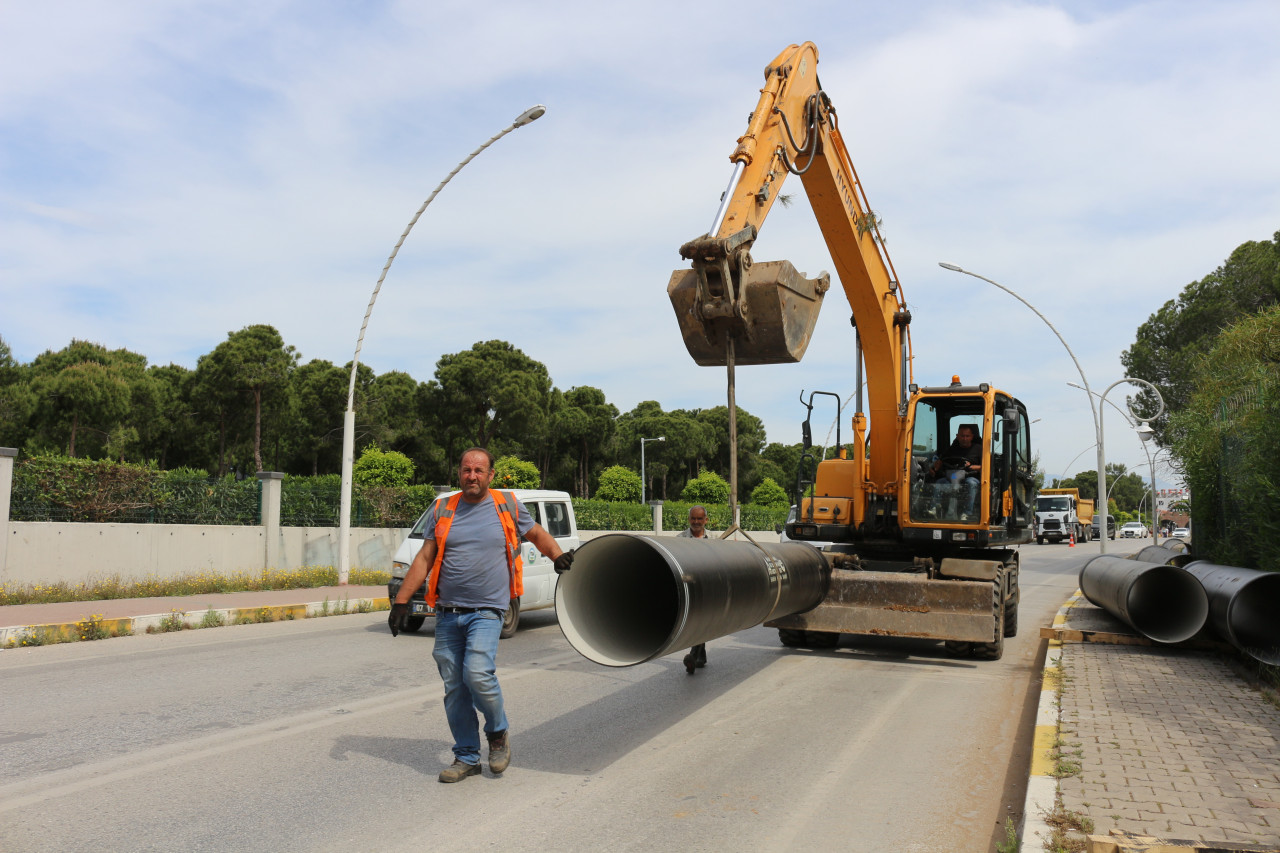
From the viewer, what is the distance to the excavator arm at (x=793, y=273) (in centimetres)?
699

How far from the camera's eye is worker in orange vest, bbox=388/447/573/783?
16.3 feet

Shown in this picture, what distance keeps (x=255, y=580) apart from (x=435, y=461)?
122 ft

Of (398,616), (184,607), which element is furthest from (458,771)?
(184,607)

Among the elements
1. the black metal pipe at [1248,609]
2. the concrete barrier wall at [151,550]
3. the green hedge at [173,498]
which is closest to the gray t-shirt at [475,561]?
the black metal pipe at [1248,609]

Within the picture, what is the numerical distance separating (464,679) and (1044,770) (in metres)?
3.08

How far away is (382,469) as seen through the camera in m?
37.1

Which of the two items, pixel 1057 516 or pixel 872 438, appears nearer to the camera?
pixel 872 438

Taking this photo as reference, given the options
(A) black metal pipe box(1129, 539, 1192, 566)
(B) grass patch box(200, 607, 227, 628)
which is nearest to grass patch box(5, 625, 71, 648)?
(B) grass patch box(200, 607, 227, 628)

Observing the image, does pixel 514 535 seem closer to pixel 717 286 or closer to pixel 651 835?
pixel 651 835

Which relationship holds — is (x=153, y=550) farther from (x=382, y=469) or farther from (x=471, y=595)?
(x=382, y=469)

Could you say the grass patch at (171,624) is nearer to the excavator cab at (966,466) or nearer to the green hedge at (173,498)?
the green hedge at (173,498)

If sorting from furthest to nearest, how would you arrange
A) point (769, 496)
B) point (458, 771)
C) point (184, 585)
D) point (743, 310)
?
1. point (769, 496)
2. point (184, 585)
3. point (743, 310)
4. point (458, 771)

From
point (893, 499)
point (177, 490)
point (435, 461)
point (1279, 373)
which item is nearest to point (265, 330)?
point (435, 461)

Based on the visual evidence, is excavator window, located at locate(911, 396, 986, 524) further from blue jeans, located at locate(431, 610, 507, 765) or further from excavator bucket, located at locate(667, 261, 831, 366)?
blue jeans, located at locate(431, 610, 507, 765)
